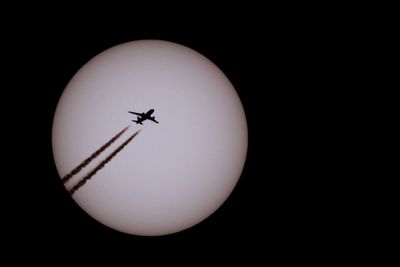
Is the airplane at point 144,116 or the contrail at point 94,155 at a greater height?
the airplane at point 144,116

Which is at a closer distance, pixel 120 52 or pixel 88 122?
pixel 88 122

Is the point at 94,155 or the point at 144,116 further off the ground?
the point at 144,116

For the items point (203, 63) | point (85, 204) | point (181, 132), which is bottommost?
point (85, 204)

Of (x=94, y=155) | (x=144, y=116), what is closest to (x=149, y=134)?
(x=144, y=116)

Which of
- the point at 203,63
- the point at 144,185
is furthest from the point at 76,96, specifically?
the point at 203,63

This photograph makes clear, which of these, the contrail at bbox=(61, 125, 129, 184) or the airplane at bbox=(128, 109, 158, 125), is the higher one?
the airplane at bbox=(128, 109, 158, 125)

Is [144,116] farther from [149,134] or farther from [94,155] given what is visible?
[94,155]

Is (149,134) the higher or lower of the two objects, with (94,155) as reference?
higher

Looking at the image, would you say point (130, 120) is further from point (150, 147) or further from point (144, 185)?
point (144, 185)
